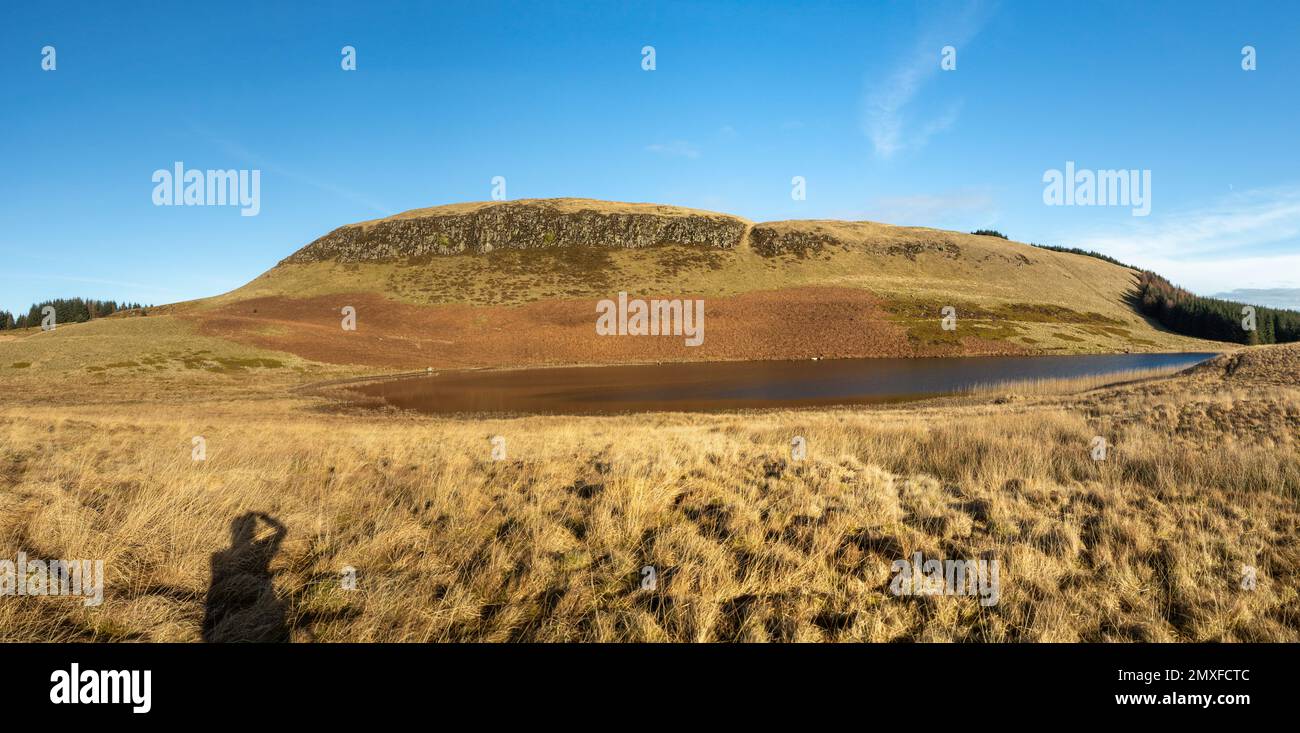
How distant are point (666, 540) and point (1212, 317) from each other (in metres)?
120

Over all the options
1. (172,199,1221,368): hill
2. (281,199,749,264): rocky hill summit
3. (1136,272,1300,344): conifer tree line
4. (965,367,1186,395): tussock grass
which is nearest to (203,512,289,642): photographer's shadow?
(965,367,1186,395): tussock grass

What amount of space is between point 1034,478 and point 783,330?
58.4 m

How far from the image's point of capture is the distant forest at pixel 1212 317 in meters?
82.4

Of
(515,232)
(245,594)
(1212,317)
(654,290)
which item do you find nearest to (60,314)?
(515,232)

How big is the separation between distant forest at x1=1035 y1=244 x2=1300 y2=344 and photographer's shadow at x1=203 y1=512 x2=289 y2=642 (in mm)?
120051

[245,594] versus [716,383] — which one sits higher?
[716,383]

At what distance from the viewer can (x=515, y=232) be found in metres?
103

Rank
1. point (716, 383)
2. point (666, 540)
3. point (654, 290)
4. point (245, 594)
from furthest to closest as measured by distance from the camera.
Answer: point (654, 290) → point (716, 383) → point (666, 540) → point (245, 594)

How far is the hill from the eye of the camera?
6053 cm

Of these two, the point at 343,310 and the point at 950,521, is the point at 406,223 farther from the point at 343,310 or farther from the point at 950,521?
the point at 950,521

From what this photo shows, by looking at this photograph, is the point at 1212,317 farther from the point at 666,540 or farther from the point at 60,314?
the point at 60,314

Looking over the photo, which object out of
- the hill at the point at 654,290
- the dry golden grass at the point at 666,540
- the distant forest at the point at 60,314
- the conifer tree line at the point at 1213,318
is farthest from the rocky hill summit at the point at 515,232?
the dry golden grass at the point at 666,540
